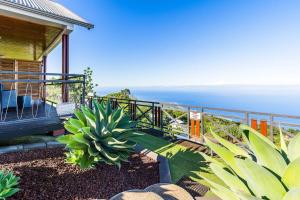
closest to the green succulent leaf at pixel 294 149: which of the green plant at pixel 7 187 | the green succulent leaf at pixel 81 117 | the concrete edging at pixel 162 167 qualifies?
the concrete edging at pixel 162 167

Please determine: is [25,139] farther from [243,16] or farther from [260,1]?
[243,16]

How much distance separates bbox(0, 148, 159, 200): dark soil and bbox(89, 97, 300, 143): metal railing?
1885mm

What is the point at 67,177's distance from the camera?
2.27m

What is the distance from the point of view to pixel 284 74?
2286 inches

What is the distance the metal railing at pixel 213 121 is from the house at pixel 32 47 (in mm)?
3076

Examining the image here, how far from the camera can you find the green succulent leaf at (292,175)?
553 mm

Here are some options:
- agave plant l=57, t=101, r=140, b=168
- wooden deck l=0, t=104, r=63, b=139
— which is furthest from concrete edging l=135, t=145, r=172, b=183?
wooden deck l=0, t=104, r=63, b=139

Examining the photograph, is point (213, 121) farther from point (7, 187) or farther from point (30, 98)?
point (30, 98)

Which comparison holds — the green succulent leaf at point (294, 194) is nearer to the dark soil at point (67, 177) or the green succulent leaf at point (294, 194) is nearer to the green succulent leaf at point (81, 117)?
the dark soil at point (67, 177)

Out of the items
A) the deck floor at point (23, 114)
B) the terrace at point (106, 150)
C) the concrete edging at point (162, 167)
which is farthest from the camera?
the deck floor at point (23, 114)

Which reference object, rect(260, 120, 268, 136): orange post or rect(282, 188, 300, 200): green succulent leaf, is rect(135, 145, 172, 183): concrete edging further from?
rect(260, 120, 268, 136): orange post

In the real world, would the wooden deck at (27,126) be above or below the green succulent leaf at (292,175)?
below

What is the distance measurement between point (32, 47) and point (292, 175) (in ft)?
32.1

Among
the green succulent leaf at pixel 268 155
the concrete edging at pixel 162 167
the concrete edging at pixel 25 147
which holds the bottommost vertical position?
the concrete edging at pixel 162 167
